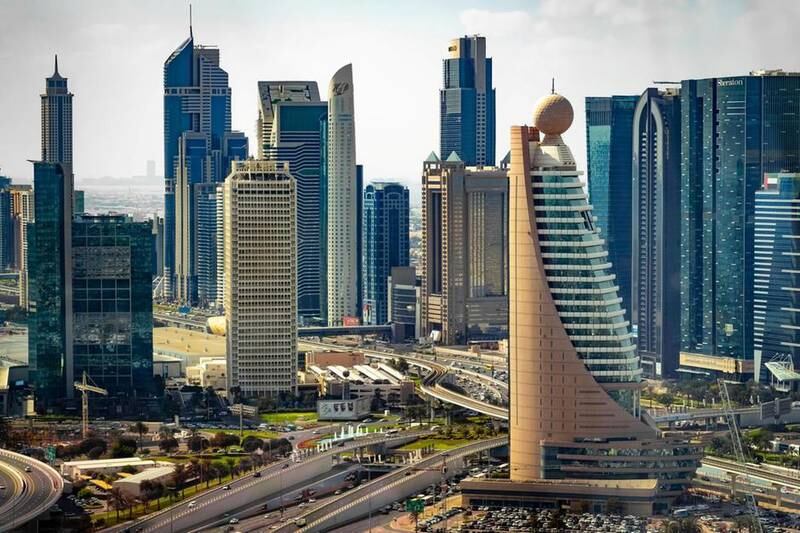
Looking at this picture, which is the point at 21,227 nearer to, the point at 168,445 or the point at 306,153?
the point at 306,153

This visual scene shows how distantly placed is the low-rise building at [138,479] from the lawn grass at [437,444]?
3.88 metres

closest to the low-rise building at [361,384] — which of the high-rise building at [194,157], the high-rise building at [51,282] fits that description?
the high-rise building at [51,282]

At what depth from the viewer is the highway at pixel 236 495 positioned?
20562mm

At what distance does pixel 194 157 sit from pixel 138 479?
3174 cm

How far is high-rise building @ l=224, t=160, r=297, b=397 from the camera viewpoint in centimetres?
3120

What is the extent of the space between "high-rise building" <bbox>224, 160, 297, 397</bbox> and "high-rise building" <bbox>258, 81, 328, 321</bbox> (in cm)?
1233

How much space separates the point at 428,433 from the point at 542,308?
5512 mm

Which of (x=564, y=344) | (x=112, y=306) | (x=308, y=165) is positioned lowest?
(x=564, y=344)

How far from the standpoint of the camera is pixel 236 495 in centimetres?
2188

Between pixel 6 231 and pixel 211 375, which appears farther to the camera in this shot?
pixel 6 231

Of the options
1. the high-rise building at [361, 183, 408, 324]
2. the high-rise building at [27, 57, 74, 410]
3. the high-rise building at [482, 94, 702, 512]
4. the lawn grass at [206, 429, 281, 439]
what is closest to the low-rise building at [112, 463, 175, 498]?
the lawn grass at [206, 429, 281, 439]

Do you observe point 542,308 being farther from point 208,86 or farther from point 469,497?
point 208,86

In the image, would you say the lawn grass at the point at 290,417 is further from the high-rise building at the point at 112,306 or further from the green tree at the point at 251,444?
the green tree at the point at 251,444

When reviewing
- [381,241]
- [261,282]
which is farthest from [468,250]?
[261,282]
